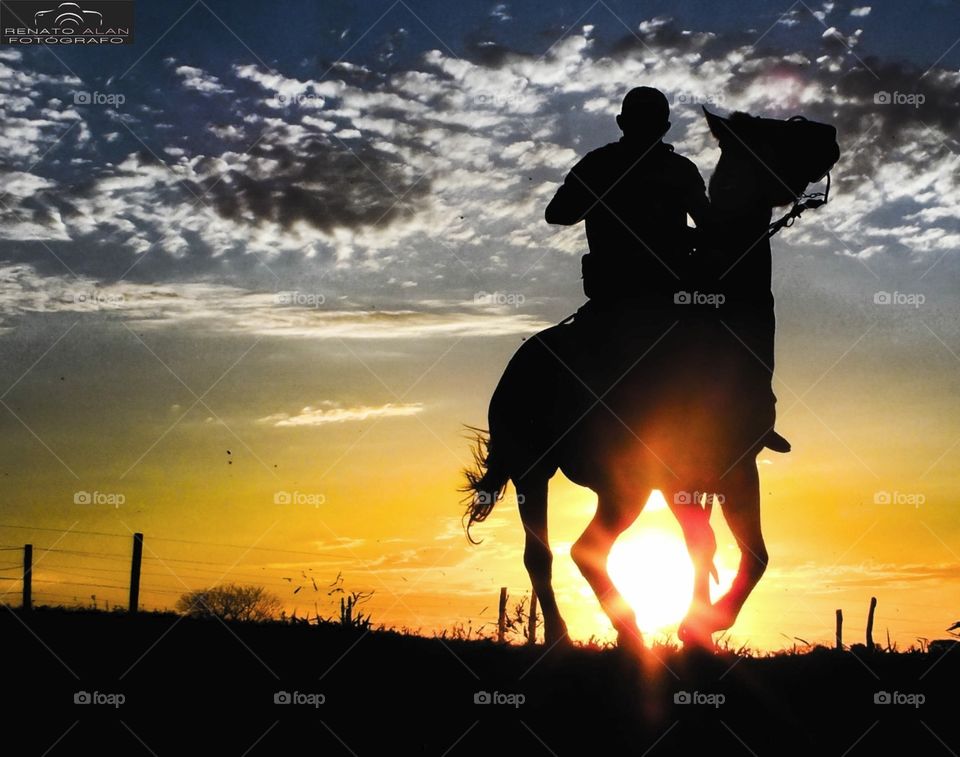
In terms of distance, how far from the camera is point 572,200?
7102 millimetres

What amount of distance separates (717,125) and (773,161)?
1.38 ft

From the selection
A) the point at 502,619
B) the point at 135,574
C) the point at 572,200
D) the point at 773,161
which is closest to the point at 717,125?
the point at 773,161

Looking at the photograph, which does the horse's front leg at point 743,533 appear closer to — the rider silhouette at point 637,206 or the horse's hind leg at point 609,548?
the horse's hind leg at point 609,548

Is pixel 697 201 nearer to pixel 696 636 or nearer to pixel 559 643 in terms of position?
pixel 696 636

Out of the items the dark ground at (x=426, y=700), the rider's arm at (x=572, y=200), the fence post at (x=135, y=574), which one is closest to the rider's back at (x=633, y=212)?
the rider's arm at (x=572, y=200)

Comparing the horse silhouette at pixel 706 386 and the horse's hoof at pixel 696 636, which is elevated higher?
the horse silhouette at pixel 706 386

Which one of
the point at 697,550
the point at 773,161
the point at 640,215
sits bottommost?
the point at 697,550

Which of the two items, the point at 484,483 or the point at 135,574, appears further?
the point at 135,574

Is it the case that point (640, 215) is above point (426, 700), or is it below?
above

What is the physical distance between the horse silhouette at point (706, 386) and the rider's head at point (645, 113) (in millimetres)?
571

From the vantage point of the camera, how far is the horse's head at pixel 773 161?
6211 mm

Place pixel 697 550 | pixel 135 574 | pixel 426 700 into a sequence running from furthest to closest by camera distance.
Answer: pixel 135 574 → pixel 697 550 → pixel 426 700

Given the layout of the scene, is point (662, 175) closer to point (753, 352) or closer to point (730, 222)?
point (730, 222)

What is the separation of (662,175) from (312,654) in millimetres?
3842
